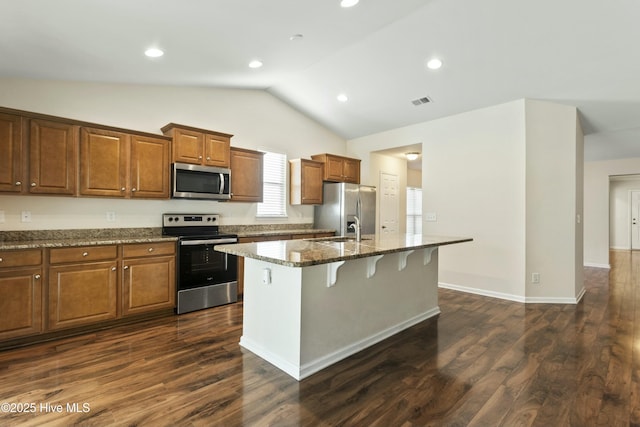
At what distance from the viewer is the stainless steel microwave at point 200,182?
13.2ft

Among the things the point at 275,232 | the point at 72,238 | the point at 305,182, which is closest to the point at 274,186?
the point at 305,182

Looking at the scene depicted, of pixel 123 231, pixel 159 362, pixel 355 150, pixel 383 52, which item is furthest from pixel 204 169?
pixel 355 150

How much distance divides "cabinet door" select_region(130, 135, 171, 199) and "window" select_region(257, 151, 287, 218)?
1628 mm

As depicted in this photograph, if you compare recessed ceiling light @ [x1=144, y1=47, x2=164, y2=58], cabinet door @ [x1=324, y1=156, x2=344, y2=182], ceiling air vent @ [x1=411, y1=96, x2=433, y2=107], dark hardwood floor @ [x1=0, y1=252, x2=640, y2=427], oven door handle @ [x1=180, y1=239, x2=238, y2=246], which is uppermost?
ceiling air vent @ [x1=411, y1=96, x2=433, y2=107]

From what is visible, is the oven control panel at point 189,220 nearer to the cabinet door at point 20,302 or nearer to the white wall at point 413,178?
the cabinet door at point 20,302

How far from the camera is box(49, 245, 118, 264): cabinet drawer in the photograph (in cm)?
303

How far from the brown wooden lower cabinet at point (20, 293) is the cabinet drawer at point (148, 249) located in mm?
703

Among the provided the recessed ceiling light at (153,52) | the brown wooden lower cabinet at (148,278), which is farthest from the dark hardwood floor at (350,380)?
the recessed ceiling light at (153,52)

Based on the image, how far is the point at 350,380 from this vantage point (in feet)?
7.71

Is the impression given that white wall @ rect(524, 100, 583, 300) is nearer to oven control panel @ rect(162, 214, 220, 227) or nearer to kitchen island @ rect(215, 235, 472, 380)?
kitchen island @ rect(215, 235, 472, 380)

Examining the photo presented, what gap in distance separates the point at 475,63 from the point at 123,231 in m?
4.61

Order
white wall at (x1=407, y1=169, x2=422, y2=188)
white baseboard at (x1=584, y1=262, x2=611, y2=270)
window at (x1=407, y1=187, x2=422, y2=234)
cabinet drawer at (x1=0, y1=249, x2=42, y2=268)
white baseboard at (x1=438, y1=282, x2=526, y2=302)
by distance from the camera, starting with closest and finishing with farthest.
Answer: cabinet drawer at (x1=0, y1=249, x2=42, y2=268) → white baseboard at (x1=438, y1=282, x2=526, y2=302) → white baseboard at (x1=584, y1=262, x2=611, y2=270) → window at (x1=407, y1=187, x2=422, y2=234) → white wall at (x1=407, y1=169, x2=422, y2=188)

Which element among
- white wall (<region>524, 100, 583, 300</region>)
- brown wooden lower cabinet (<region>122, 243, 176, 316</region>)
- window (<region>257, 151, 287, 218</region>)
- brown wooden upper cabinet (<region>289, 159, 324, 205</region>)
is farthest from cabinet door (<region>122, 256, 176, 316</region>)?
white wall (<region>524, 100, 583, 300</region>)

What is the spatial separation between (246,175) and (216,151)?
1.97ft
